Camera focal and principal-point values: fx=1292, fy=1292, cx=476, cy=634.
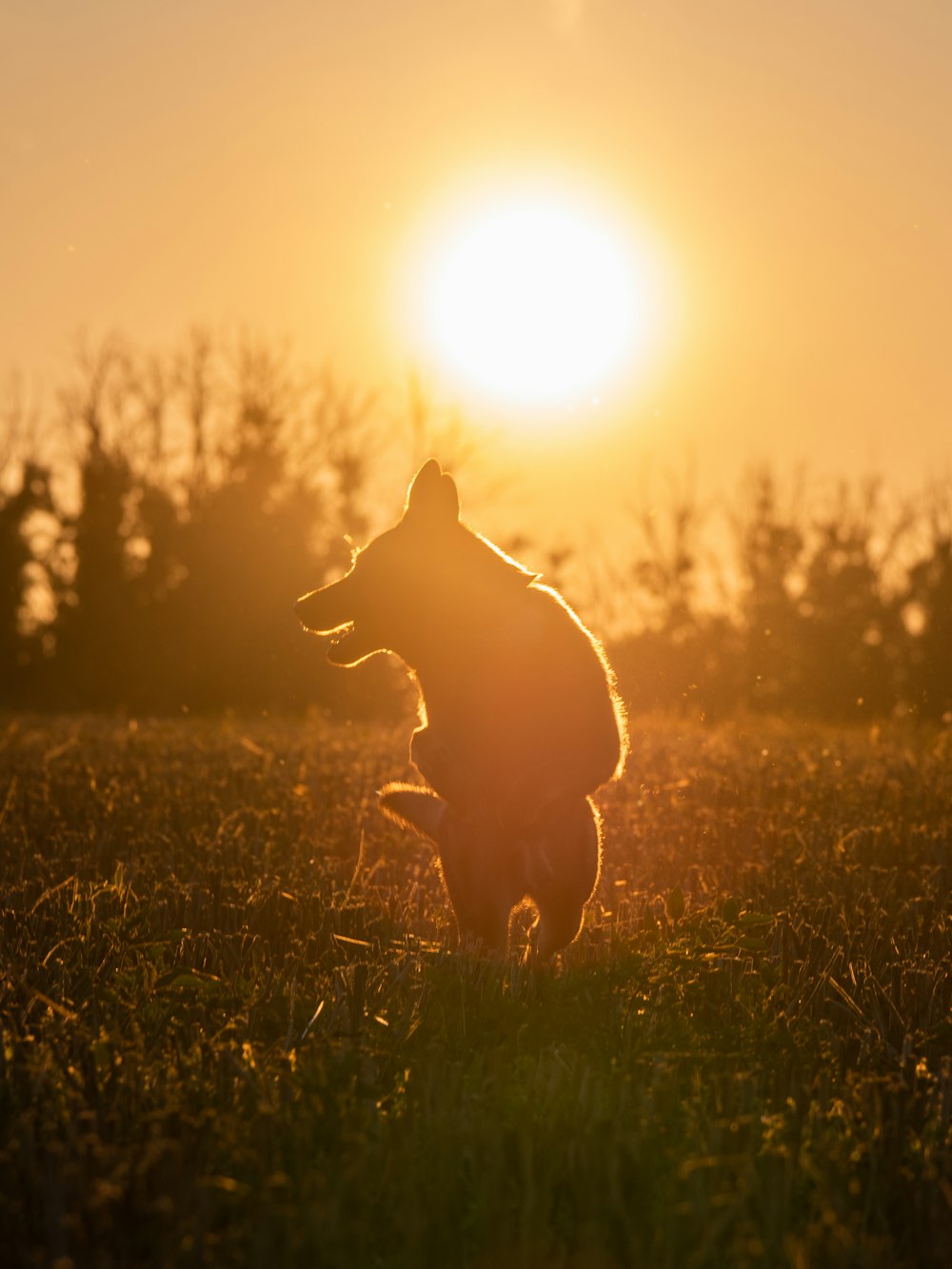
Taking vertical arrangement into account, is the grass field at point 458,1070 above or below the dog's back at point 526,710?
below

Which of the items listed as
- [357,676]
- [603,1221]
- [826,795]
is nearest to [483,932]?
[603,1221]

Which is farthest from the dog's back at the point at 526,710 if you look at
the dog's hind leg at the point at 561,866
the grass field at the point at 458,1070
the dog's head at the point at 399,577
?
the grass field at the point at 458,1070

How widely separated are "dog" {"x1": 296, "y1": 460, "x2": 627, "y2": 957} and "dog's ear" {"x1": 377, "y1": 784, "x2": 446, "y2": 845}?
0.06ft

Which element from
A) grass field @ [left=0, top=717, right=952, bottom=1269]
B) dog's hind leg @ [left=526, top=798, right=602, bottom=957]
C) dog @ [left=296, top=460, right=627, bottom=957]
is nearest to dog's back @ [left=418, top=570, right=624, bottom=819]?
dog @ [left=296, top=460, right=627, bottom=957]

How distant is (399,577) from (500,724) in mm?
855

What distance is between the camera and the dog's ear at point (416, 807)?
560cm

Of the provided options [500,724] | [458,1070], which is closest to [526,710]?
[500,724]

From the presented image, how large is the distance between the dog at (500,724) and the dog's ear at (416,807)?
18 mm

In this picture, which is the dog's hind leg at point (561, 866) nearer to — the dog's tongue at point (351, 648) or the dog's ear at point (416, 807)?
the dog's ear at point (416, 807)

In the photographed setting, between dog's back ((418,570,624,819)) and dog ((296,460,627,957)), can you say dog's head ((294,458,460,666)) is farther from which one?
dog's back ((418,570,624,819))

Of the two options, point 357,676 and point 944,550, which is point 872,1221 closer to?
point 357,676

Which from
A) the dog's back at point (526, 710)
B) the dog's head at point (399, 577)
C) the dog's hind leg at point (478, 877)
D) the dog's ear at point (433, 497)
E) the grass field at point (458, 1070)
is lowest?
the grass field at point (458, 1070)

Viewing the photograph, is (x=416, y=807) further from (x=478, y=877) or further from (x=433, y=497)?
(x=433, y=497)

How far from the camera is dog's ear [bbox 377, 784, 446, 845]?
5.60m
